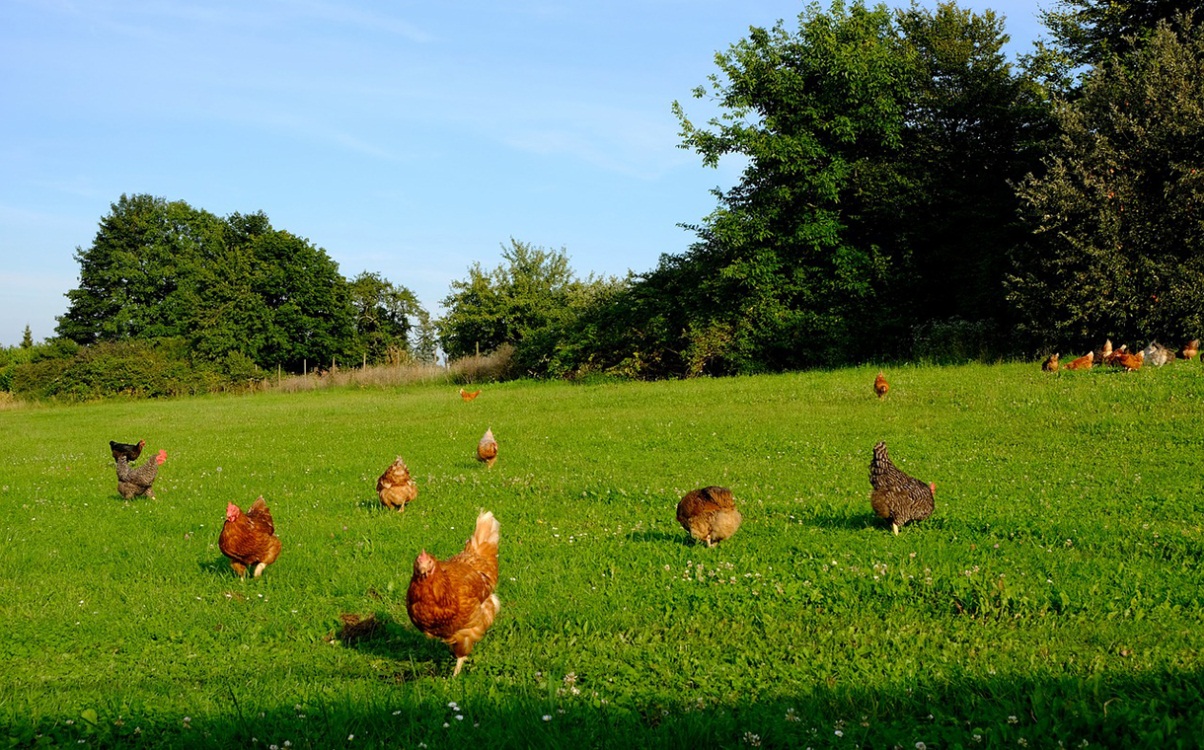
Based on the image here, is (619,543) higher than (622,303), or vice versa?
(622,303)

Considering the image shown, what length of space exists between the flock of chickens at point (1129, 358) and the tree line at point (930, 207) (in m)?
2.12

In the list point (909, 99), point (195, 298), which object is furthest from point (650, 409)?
Answer: point (195, 298)

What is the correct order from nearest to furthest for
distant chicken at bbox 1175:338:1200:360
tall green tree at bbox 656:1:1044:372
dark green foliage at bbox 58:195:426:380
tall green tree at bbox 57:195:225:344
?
distant chicken at bbox 1175:338:1200:360 < tall green tree at bbox 656:1:1044:372 < dark green foliage at bbox 58:195:426:380 < tall green tree at bbox 57:195:225:344

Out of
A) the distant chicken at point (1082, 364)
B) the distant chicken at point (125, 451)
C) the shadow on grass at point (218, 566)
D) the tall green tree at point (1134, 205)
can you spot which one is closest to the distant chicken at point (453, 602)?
the shadow on grass at point (218, 566)

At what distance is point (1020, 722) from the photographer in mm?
4906

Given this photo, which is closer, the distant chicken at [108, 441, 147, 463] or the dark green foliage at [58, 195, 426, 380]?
the distant chicken at [108, 441, 147, 463]

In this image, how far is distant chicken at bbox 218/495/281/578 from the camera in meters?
8.70

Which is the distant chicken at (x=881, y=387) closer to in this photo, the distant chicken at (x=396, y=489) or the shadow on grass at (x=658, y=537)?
the shadow on grass at (x=658, y=537)

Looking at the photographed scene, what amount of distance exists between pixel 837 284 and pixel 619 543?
29.0 meters

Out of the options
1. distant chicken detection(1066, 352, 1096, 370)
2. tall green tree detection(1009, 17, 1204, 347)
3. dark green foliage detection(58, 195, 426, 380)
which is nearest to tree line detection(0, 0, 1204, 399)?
tall green tree detection(1009, 17, 1204, 347)

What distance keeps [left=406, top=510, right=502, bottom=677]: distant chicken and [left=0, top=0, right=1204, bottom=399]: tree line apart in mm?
25095

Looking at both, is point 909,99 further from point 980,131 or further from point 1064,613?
point 1064,613

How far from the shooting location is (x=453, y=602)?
237 inches

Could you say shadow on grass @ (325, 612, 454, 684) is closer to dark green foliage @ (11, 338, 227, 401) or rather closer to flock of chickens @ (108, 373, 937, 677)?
flock of chickens @ (108, 373, 937, 677)
